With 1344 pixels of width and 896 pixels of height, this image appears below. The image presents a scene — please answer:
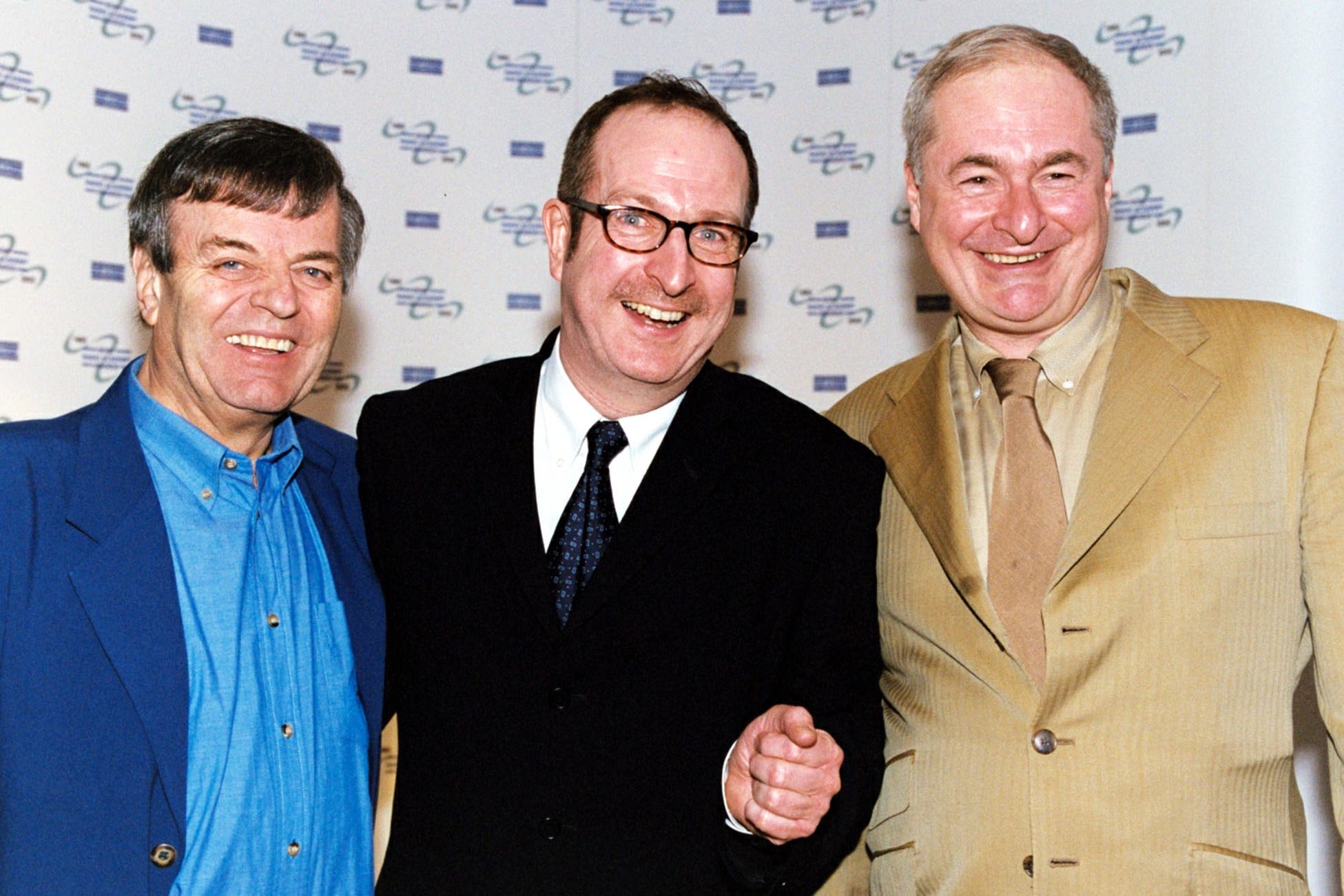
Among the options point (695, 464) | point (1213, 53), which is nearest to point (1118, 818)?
point (695, 464)

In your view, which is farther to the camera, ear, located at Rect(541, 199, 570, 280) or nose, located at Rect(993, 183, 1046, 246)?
ear, located at Rect(541, 199, 570, 280)

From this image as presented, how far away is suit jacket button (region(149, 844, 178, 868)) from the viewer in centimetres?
201

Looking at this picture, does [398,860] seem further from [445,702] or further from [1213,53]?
[1213,53]

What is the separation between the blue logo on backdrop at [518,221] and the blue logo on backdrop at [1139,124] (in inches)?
82.5

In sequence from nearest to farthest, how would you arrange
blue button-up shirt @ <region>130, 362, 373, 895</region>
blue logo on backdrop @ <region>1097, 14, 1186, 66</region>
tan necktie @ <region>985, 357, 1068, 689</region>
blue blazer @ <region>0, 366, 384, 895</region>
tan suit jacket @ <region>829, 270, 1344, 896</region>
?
1. blue blazer @ <region>0, 366, 384, 895</region>
2. blue button-up shirt @ <region>130, 362, 373, 895</region>
3. tan suit jacket @ <region>829, 270, 1344, 896</region>
4. tan necktie @ <region>985, 357, 1068, 689</region>
5. blue logo on backdrop @ <region>1097, 14, 1186, 66</region>

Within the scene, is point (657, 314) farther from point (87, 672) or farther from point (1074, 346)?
point (87, 672)

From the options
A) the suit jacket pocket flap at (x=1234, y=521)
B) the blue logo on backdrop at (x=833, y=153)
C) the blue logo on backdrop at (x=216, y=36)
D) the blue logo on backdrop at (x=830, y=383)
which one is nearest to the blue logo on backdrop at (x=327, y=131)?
the blue logo on backdrop at (x=216, y=36)

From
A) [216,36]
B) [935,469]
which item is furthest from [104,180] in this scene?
[935,469]

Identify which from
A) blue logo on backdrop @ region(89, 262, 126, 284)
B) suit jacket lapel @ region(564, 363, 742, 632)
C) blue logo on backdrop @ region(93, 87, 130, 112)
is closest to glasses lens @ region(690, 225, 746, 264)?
suit jacket lapel @ region(564, 363, 742, 632)

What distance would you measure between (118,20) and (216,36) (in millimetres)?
311

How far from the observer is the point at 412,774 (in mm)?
2369

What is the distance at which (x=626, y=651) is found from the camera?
228 centimetres

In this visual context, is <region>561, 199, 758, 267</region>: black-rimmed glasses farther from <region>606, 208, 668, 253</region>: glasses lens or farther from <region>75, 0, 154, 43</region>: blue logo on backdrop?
<region>75, 0, 154, 43</region>: blue logo on backdrop

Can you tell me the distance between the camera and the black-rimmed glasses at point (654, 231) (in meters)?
2.46
